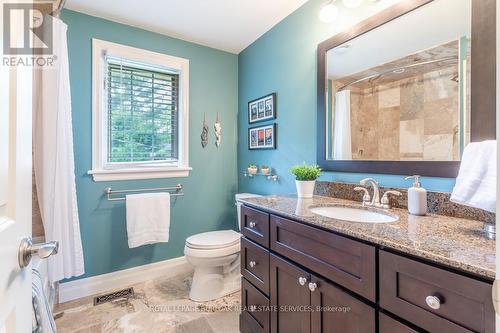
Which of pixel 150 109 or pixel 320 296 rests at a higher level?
pixel 150 109

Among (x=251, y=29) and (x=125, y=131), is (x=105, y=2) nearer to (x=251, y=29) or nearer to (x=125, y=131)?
(x=125, y=131)

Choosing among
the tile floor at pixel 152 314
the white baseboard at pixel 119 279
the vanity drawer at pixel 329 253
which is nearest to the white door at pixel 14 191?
the vanity drawer at pixel 329 253

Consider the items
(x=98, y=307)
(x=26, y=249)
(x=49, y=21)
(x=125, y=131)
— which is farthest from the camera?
(x=125, y=131)

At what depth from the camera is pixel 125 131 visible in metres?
2.23

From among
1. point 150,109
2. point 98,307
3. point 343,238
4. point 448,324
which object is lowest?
point 98,307

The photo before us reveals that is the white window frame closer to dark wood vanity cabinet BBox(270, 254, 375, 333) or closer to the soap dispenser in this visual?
→ dark wood vanity cabinet BBox(270, 254, 375, 333)

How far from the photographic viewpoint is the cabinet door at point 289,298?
1.10 m

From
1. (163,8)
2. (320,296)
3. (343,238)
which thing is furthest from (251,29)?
(320,296)

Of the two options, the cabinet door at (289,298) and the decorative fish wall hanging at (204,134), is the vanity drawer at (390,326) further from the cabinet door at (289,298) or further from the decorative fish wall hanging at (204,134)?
the decorative fish wall hanging at (204,134)

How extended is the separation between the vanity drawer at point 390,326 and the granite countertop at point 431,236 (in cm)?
22

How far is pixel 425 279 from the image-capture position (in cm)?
69

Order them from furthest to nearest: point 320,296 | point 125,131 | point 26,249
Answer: point 125,131 → point 320,296 → point 26,249

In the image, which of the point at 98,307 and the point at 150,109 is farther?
the point at 150,109

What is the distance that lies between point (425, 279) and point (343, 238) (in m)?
0.28
